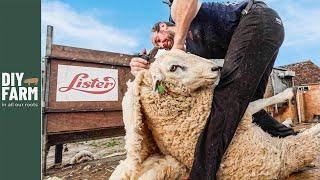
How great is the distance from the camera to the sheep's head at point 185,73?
1.49 metres

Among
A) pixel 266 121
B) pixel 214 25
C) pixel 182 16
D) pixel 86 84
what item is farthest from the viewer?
pixel 86 84

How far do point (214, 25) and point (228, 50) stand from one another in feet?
0.52

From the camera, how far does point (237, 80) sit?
5.03ft

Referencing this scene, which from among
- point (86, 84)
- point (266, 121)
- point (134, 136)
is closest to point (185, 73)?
point (134, 136)

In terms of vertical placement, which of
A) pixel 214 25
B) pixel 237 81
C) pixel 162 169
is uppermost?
pixel 214 25

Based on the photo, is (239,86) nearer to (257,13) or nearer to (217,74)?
(217,74)

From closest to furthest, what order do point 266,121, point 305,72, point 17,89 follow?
point 266,121
point 17,89
point 305,72

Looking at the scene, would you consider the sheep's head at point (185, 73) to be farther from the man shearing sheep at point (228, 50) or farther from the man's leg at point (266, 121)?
the man's leg at point (266, 121)

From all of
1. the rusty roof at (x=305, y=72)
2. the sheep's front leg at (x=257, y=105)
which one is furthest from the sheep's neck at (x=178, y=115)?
the rusty roof at (x=305, y=72)

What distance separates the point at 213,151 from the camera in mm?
1444

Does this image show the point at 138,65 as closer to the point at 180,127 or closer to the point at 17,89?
the point at 180,127

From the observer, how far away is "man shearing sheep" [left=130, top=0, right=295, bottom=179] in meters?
1.46

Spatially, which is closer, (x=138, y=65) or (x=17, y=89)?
(x=138, y=65)

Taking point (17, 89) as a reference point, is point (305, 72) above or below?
above
